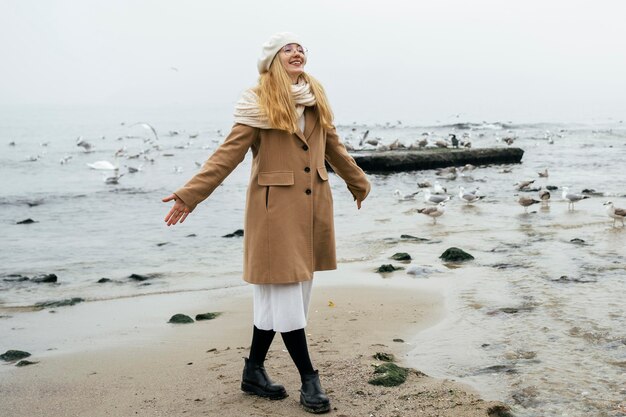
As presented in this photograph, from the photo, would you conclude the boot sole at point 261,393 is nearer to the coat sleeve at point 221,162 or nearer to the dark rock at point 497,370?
the coat sleeve at point 221,162

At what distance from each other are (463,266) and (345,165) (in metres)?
4.16

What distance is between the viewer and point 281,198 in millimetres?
4090

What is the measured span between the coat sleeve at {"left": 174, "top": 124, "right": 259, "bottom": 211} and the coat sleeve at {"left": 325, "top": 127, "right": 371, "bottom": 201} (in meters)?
0.53

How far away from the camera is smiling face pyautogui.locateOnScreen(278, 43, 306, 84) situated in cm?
416

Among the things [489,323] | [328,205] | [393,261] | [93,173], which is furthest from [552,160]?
[328,205]

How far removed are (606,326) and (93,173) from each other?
25.3 m

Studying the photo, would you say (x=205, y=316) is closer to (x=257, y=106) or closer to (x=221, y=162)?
(x=221, y=162)

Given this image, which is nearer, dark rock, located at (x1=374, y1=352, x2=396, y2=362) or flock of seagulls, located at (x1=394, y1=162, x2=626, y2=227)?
dark rock, located at (x1=374, y1=352, x2=396, y2=362)

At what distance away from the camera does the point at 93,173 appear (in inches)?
1114

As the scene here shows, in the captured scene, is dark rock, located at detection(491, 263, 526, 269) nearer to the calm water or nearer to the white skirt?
the calm water

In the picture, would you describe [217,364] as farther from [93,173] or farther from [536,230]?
[93,173]

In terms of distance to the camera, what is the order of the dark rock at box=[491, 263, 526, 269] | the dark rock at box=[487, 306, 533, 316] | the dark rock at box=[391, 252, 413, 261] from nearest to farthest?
the dark rock at box=[487, 306, 533, 316], the dark rock at box=[491, 263, 526, 269], the dark rock at box=[391, 252, 413, 261]

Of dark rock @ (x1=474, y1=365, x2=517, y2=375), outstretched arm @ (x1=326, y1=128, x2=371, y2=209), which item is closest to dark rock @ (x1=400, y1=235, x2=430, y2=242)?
dark rock @ (x1=474, y1=365, x2=517, y2=375)

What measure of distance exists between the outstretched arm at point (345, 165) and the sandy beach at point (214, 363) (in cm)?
114
